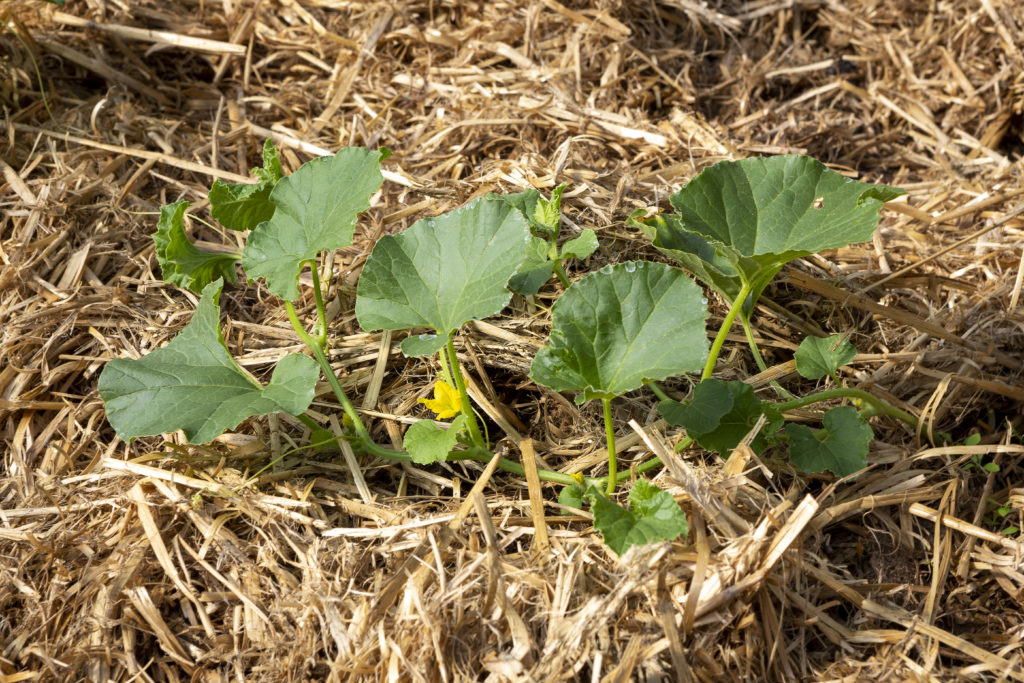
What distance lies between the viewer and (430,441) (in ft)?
5.69

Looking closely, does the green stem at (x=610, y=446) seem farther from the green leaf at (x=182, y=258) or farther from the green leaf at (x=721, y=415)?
the green leaf at (x=182, y=258)

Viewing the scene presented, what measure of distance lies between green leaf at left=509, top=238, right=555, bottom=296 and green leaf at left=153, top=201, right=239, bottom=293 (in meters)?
0.77

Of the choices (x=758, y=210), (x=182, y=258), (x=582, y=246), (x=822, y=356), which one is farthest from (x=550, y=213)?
(x=182, y=258)

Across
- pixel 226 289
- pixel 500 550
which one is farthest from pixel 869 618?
pixel 226 289

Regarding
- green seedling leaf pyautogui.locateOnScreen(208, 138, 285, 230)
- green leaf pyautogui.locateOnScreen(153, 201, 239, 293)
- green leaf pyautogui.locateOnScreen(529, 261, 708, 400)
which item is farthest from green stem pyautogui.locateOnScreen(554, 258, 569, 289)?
green leaf pyautogui.locateOnScreen(153, 201, 239, 293)

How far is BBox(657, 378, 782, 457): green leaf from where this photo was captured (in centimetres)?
166

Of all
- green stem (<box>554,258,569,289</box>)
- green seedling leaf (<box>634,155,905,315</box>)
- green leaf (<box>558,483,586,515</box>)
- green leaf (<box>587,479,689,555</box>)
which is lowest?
green leaf (<box>558,483,586,515</box>)

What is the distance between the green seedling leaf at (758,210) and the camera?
1.80 meters

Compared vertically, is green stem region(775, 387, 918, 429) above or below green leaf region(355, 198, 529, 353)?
below

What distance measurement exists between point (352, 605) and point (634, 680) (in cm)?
54

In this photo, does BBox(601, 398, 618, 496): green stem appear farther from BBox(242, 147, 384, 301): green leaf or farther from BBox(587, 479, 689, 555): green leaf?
BBox(242, 147, 384, 301): green leaf

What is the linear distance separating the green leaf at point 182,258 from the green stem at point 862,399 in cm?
141

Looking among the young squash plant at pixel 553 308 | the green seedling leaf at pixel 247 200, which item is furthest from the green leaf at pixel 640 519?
the green seedling leaf at pixel 247 200

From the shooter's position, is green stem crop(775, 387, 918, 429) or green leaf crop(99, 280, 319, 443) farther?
green stem crop(775, 387, 918, 429)
